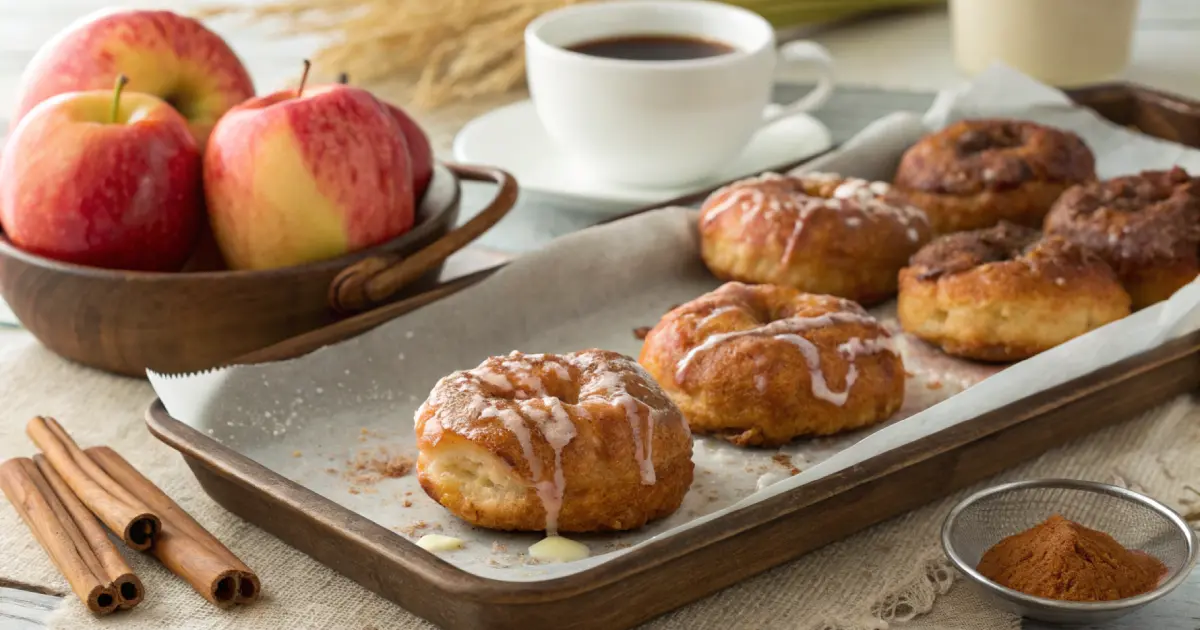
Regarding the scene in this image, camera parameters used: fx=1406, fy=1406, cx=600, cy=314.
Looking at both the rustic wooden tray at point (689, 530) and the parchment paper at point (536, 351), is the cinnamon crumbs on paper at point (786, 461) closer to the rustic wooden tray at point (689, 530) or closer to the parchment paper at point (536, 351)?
the parchment paper at point (536, 351)

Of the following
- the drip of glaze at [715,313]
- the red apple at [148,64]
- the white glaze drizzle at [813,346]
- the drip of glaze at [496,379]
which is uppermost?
the red apple at [148,64]

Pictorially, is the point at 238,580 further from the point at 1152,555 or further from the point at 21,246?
the point at 1152,555

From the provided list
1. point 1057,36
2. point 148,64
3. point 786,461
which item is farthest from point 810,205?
point 1057,36

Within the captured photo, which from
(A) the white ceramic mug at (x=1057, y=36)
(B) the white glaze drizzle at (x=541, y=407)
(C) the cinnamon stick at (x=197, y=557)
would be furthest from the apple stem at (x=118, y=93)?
(A) the white ceramic mug at (x=1057, y=36)

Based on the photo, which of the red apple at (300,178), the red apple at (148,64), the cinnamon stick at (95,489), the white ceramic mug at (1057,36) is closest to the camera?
the cinnamon stick at (95,489)

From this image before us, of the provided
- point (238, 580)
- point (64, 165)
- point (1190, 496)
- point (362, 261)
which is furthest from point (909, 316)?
point (64, 165)
